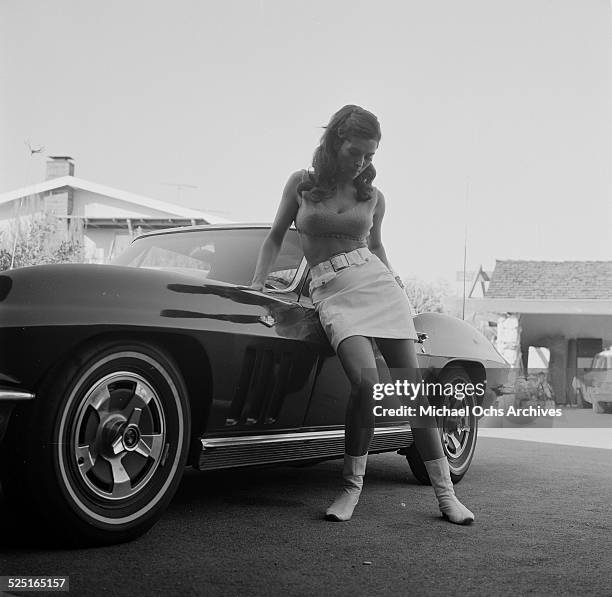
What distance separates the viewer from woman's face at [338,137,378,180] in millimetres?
3691

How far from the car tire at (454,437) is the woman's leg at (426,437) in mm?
1034

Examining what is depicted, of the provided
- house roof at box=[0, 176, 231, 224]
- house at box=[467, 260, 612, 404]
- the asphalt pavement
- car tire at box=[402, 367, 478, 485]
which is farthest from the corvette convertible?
house at box=[467, 260, 612, 404]

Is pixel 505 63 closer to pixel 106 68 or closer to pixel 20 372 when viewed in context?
pixel 106 68

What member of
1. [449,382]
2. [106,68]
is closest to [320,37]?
[106,68]

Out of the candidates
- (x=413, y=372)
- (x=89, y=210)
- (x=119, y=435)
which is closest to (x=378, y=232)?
(x=413, y=372)

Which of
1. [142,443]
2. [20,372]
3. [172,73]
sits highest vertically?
[172,73]

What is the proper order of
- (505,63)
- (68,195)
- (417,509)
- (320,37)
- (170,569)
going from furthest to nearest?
1. (68,195)
2. (505,63)
3. (320,37)
4. (417,509)
5. (170,569)

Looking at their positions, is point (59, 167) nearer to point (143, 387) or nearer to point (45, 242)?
point (45, 242)

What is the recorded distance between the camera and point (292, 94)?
5000 mm

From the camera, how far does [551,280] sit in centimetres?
2250

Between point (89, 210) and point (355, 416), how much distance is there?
1013cm

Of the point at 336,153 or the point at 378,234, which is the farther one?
the point at 378,234

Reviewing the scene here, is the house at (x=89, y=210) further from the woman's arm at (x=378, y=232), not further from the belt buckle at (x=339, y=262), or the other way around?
the belt buckle at (x=339, y=262)

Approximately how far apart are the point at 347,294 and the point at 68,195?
29.7ft
